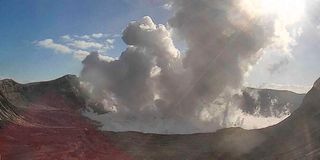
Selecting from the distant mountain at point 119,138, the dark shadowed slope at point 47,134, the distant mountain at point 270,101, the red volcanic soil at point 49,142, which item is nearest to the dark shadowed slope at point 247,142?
the distant mountain at point 119,138

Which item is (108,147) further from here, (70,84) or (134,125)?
(70,84)

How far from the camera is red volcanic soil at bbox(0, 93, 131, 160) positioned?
78438mm

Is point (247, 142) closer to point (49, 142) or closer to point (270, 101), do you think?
point (49, 142)

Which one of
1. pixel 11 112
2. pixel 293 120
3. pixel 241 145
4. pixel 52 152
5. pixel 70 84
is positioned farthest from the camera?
pixel 70 84

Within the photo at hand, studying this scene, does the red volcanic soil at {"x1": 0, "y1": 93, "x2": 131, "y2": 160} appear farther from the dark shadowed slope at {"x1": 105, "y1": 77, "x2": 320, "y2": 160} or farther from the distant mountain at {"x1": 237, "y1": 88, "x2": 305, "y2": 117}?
the distant mountain at {"x1": 237, "y1": 88, "x2": 305, "y2": 117}

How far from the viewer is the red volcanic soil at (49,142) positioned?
257 feet

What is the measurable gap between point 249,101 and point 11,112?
91.1m

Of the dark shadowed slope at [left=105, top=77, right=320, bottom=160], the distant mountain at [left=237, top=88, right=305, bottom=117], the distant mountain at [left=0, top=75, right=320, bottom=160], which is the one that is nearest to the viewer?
the dark shadowed slope at [left=105, top=77, right=320, bottom=160]

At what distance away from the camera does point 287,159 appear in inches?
2040

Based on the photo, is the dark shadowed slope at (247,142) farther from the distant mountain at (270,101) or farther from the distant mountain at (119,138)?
the distant mountain at (270,101)

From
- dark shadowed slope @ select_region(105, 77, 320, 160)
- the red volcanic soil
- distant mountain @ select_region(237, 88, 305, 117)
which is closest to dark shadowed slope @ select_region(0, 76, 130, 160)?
the red volcanic soil

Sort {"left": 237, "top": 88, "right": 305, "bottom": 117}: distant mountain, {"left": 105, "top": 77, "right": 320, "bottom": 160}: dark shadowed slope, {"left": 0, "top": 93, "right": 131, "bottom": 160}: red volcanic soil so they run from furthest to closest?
{"left": 237, "top": 88, "right": 305, "bottom": 117}: distant mountain → {"left": 0, "top": 93, "right": 131, "bottom": 160}: red volcanic soil → {"left": 105, "top": 77, "right": 320, "bottom": 160}: dark shadowed slope

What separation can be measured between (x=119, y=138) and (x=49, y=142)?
14.5 metres

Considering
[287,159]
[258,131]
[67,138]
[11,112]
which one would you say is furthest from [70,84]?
[287,159]
